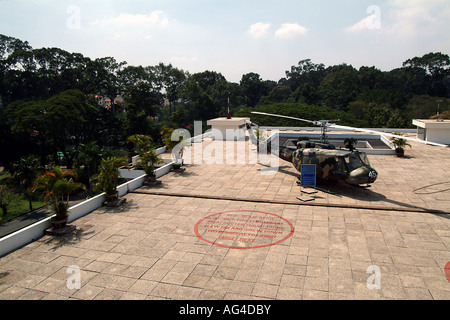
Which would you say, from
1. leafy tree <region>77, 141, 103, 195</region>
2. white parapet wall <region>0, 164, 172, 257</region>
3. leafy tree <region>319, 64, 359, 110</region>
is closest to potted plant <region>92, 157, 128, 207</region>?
white parapet wall <region>0, 164, 172, 257</region>

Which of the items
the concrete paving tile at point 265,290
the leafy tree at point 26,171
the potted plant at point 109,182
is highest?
the potted plant at point 109,182

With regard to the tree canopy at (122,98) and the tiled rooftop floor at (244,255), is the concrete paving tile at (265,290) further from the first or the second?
the tree canopy at (122,98)

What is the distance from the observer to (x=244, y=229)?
41.5 feet

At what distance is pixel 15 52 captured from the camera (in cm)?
4738

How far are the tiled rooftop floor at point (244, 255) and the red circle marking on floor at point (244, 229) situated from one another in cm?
35

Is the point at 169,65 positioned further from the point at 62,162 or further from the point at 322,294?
the point at 322,294

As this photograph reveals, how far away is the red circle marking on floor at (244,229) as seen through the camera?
1152 centimetres

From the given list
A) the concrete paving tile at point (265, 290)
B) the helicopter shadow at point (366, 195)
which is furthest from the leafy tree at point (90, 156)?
the concrete paving tile at point (265, 290)

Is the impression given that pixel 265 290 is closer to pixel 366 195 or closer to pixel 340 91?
pixel 366 195

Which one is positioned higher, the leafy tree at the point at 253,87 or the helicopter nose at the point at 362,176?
the leafy tree at the point at 253,87

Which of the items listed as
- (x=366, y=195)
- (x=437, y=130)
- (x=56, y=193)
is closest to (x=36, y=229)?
(x=56, y=193)

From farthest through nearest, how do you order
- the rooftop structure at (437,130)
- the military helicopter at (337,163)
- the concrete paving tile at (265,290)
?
the rooftop structure at (437,130)
the military helicopter at (337,163)
the concrete paving tile at (265,290)

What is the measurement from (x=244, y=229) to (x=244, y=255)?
2124mm

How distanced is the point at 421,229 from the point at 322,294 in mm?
6547
